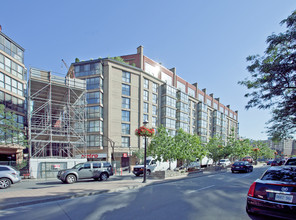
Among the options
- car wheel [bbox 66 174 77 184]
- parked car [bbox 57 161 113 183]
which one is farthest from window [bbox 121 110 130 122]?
car wheel [bbox 66 174 77 184]

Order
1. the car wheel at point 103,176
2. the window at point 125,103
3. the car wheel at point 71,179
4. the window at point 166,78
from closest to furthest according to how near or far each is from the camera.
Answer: the car wheel at point 71,179, the car wheel at point 103,176, the window at point 125,103, the window at point 166,78

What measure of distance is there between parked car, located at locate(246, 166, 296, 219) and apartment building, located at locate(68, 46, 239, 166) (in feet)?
83.8

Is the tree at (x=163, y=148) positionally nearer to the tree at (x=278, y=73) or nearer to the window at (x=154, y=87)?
the tree at (x=278, y=73)

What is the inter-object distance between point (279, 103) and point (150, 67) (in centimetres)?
3827

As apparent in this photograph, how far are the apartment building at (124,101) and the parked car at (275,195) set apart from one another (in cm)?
2555

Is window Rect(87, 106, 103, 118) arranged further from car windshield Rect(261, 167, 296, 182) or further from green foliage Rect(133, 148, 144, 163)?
car windshield Rect(261, 167, 296, 182)

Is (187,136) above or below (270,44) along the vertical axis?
below

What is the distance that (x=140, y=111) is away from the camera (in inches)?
1677

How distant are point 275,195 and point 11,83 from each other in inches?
1363

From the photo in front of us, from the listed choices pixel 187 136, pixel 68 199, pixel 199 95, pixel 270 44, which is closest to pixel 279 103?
pixel 270 44

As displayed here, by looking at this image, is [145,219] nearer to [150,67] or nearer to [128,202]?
[128,202]

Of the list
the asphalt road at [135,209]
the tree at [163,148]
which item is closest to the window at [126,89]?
the tree at [163,148]

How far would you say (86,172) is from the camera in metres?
16.7

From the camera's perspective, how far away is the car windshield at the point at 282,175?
5.27m
